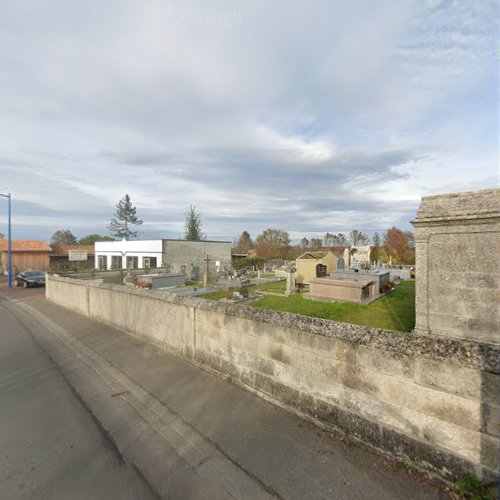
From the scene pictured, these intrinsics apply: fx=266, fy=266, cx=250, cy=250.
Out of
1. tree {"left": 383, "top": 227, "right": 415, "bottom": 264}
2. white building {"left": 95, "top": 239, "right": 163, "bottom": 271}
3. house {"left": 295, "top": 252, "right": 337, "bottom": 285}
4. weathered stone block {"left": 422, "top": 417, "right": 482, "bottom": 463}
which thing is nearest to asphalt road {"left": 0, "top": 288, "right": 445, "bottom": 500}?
weathered stone block {"left": 422, "top": 417, "right": 482, "bottom": 463}

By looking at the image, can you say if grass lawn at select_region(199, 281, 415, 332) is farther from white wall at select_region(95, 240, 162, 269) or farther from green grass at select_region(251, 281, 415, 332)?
white wall at select_region(95, 240, 162, 269)

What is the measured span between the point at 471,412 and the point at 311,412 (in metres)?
1.67

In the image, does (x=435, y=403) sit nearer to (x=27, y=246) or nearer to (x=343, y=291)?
(x=343, y=291)

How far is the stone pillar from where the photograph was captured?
21.4ft

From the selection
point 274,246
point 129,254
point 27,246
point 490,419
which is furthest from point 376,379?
point 274,246

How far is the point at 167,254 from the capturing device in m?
30.4

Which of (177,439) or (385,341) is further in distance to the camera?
(177,439)

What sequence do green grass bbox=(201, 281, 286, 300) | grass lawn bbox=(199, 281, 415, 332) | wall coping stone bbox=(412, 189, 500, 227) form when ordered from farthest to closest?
green grass bbox=(201, 281, 286, 300)
grass lawn bbox=(199, 281, 415, 332)
wall coping stone bbox=(412, 189, 500, 227)

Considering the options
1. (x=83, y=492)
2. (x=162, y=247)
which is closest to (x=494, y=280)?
(x=83, y=492)

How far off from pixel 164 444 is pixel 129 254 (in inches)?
1329

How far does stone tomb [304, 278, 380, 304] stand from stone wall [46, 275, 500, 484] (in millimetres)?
10544

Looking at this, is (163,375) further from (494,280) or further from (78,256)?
(78,256)

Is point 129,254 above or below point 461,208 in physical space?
below

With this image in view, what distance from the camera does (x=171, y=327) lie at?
5.70m
